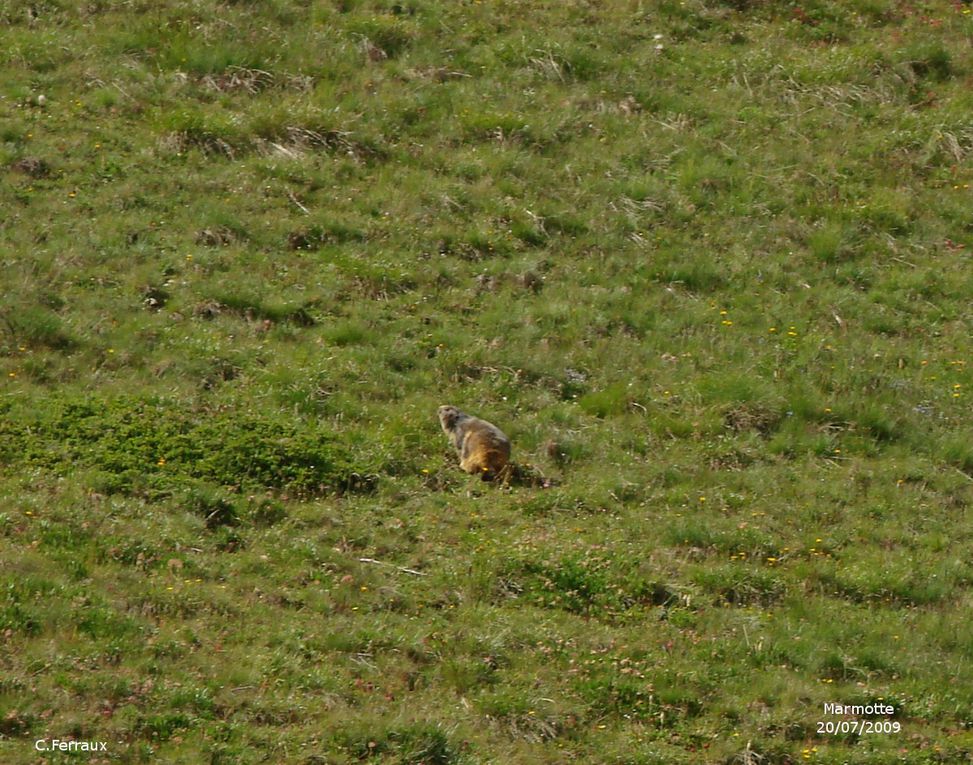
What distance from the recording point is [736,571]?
1086 centimetres

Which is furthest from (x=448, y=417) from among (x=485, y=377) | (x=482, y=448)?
(x=485, y=377)

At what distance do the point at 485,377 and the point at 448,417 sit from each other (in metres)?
1.20

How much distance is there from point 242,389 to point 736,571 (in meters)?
4.77

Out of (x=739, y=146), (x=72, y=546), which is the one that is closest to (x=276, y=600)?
(x=72, y=546)

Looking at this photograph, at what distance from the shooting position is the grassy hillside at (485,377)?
29.5 feet

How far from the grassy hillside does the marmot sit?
150 mm

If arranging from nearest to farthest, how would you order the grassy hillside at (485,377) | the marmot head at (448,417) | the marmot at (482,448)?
the grassy hillside at (485,377), the marmot at (482,448), the marmot head at (448,417)

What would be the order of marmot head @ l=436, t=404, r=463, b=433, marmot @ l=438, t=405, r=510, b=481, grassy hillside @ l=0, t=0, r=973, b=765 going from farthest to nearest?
marmot head @ l=436, t=404, r=463, b=433
marmot @ l=438, t=405, r=510, b=481
grassy hillside @ l=0, t=0, r=973, b=765

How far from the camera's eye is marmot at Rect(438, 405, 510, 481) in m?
11.8

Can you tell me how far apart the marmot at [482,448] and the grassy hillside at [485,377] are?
0.15 metres

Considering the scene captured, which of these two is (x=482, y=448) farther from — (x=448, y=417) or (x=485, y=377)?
(x=485, y=377)

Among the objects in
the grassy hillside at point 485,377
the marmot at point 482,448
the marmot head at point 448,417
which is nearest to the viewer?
the grassy hillside at point 485,377

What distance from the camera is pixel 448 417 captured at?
12406mm

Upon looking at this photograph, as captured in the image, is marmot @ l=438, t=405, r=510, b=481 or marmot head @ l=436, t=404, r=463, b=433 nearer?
marmot @ l=438, t=405, r=510, b=481
